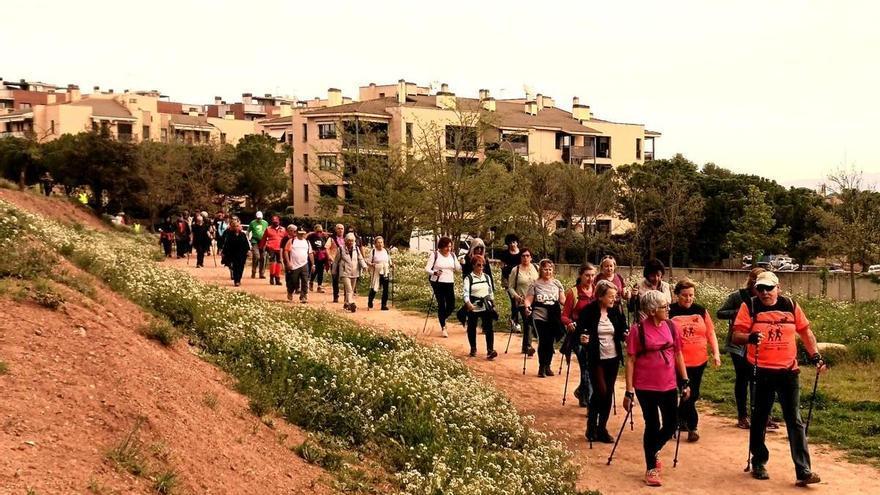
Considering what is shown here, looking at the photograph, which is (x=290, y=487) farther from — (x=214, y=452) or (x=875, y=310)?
(x=875, y=310)

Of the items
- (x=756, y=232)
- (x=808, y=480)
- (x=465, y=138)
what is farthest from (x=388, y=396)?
(x=756, y=232)

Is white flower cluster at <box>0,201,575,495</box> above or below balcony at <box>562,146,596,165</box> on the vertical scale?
below

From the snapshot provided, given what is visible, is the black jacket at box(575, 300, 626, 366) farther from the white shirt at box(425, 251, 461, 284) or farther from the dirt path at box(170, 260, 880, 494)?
the white shirt at box(425, 251, 461, 284)

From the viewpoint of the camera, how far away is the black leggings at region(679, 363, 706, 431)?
10211 mm

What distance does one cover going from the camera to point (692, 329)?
9984 millimetres

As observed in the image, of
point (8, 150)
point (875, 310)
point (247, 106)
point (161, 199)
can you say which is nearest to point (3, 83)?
point (247, 106)

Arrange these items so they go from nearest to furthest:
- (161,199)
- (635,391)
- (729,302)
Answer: (635,391) → (729,302) → (161,199)

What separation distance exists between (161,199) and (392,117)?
27.0m

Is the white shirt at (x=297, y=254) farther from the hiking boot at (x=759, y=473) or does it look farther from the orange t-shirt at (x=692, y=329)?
the hiking boot at (x=759, y=473)

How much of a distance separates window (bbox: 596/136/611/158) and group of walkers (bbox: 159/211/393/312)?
200 feet

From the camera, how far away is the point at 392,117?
7581 cm

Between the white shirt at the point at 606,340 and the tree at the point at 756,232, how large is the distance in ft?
157

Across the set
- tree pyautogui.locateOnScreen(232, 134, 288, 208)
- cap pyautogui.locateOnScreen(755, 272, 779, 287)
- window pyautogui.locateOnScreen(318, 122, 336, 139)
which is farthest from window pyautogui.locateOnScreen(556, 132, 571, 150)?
cap pyautogui.locateOnScreen(755, 272, 779, 287)

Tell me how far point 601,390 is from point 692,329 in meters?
1.14
